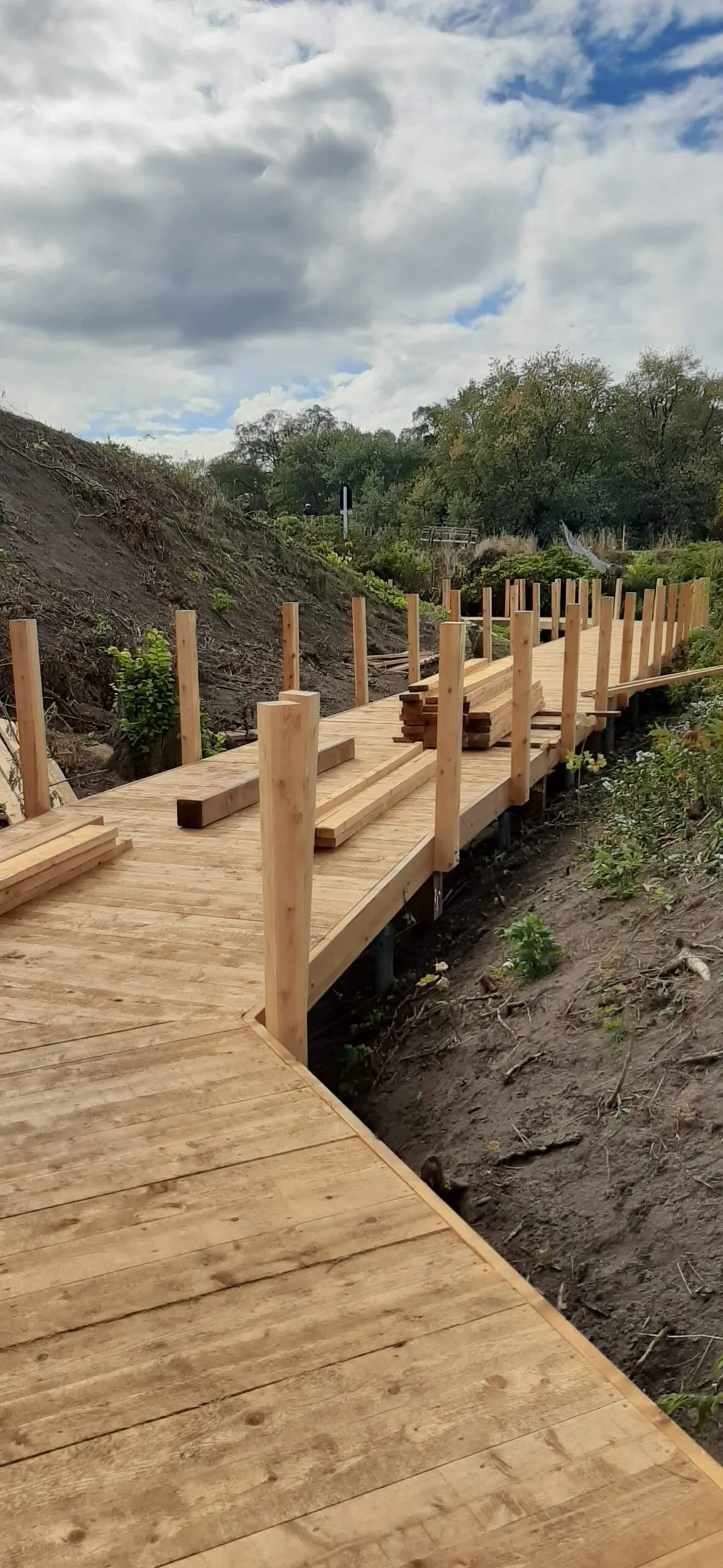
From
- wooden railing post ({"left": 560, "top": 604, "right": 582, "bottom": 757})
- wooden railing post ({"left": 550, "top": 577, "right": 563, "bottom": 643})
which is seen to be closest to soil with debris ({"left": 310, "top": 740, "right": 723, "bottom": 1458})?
wooden railing post ({"left": 560, "top": 604, "right": 582, "bottom": 757})

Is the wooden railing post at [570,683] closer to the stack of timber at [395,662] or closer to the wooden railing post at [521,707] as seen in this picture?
the wooden railing post at [521,707]

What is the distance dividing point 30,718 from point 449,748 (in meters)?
2.64

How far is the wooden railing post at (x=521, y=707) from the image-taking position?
755cm

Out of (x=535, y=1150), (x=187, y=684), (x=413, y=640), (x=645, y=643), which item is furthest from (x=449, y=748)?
(x=645, y=643)

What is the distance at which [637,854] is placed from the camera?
239 inches

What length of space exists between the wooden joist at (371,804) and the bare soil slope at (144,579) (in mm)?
4257

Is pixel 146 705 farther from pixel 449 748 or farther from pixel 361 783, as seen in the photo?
pixel 449 748

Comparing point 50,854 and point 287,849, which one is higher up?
point 287,849

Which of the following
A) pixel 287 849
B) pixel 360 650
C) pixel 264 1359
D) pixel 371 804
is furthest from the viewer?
pixel 360 650

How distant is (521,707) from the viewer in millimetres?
7574

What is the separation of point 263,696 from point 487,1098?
939 centimetres

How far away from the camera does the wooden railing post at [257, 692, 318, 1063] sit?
11.0 feet

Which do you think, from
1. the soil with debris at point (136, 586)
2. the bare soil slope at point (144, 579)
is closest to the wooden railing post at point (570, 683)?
the soil with debris at point (136, 586)

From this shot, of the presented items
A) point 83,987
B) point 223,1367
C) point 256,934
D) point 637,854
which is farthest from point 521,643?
point 223,1367
